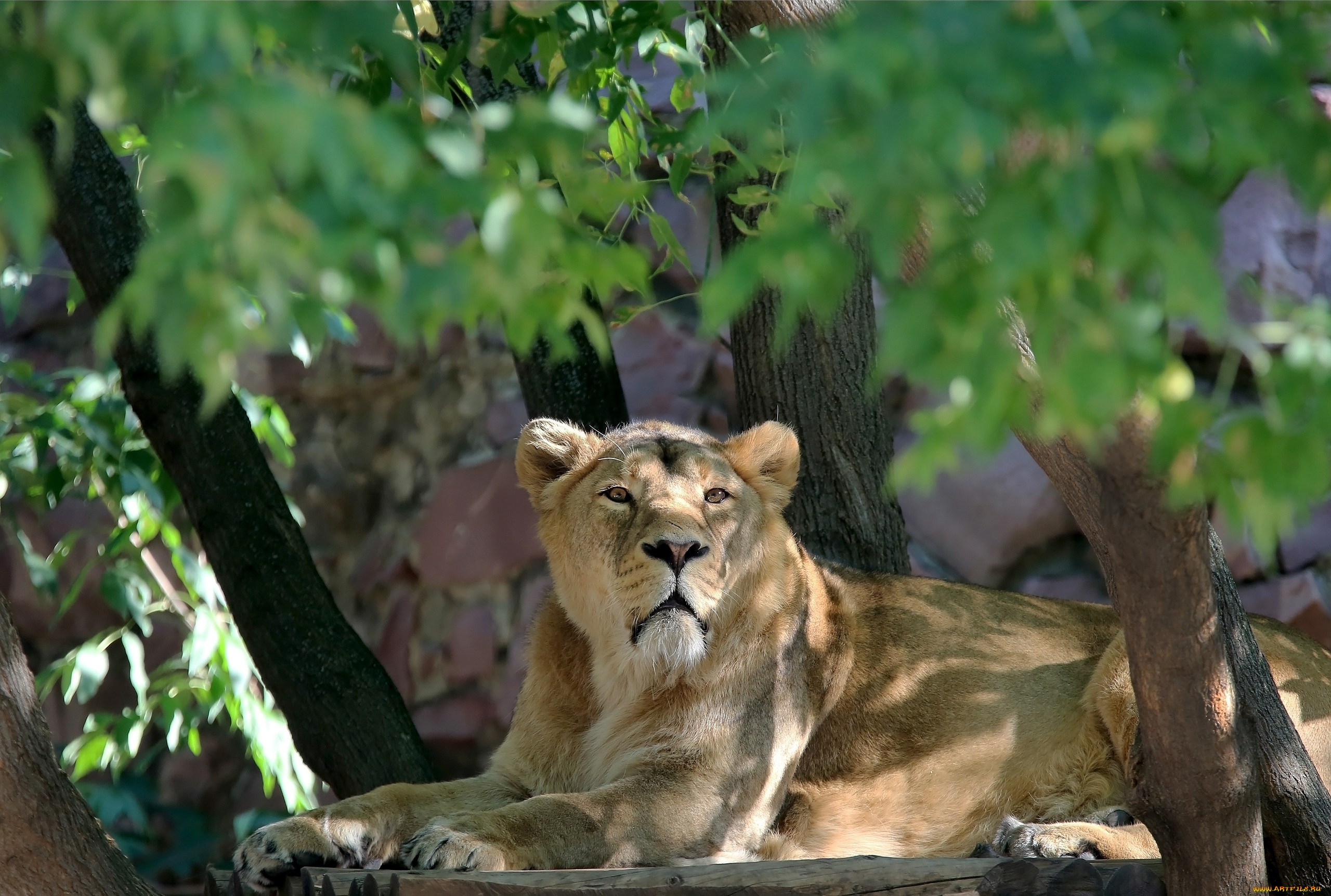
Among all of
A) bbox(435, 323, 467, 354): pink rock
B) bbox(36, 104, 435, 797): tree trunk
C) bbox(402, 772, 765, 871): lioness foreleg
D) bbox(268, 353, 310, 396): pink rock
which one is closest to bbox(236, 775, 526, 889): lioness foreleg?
bbox(402, 772, 765, 871): lioness foreleg

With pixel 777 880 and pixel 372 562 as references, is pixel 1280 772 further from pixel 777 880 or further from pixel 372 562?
pixel 372 562

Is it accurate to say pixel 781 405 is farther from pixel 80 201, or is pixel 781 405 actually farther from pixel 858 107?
pixel 858 107

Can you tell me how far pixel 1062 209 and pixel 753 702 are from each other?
3.08 m

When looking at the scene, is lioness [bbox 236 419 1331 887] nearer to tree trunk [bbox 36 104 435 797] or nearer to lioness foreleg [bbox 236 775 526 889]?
lioness foreleg [bbox 236 775 526 889]

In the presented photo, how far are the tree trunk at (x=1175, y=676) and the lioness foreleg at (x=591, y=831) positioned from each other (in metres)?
1.31

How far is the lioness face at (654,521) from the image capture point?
4.16 metres

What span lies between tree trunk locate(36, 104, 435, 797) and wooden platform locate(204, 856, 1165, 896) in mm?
1668

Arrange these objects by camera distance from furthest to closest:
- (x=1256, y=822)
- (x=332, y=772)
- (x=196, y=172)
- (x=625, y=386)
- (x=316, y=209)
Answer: (x=625, y=386) < (x=332, y=772) < (x=1256, y=822) < (x=316, y=209) < (x=196, y=172)

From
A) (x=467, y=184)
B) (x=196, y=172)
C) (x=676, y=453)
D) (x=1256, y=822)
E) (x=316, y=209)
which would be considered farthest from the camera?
(x=676, y=453)

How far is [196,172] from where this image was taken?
1395mm

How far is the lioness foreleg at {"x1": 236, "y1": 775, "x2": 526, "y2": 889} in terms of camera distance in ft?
12.0

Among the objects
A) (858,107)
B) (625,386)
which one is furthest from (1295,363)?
(625,386)

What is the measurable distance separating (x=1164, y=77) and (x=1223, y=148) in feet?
0.38

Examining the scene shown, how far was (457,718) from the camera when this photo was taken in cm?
872
